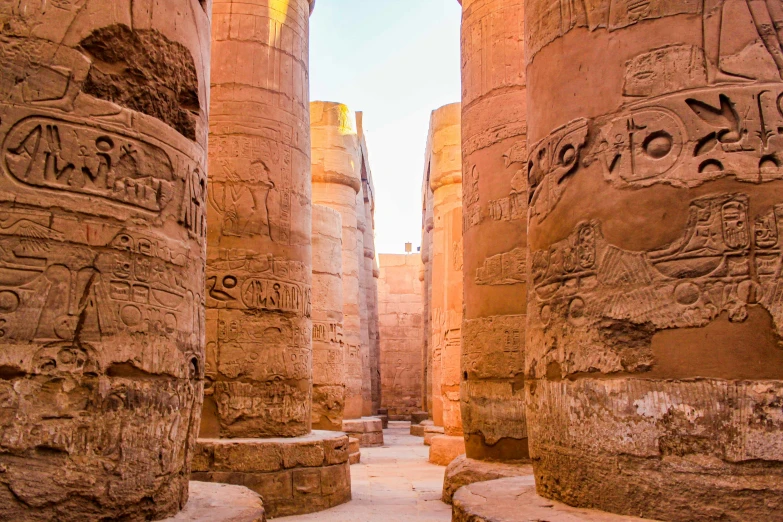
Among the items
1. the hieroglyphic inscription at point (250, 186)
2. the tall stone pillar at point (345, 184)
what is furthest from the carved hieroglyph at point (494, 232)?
the tall stone pillar at point (345, 184)

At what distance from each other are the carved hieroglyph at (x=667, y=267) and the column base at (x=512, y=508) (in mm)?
95

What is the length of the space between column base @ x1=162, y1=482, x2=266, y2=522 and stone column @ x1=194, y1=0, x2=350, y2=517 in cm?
228

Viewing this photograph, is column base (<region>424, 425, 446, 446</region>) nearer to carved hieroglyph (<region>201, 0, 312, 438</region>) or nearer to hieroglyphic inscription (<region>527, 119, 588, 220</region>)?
carved hieroglyph (<region>201, 0, 312, 438</region>)

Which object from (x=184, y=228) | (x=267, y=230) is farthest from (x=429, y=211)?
(x=184, y=228)

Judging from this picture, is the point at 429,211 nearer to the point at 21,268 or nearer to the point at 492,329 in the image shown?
the point at 492,329

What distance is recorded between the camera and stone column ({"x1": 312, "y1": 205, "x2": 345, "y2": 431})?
1145 cm

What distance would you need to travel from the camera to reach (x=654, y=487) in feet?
10.2

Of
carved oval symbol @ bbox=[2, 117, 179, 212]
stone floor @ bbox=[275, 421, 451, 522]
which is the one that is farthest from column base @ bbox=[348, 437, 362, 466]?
carved oval symbol @ bbox=[2, 117, 179, 212]

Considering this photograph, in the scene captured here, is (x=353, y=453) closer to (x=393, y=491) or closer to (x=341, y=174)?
(x=393, y=491)

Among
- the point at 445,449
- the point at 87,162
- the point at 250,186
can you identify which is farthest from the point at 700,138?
the point at 445,449

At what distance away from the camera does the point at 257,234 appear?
7152 millimetres

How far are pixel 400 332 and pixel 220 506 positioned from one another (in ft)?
68.9

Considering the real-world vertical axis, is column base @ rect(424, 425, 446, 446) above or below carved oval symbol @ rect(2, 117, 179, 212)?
below

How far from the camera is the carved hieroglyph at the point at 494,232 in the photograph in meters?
6.67
